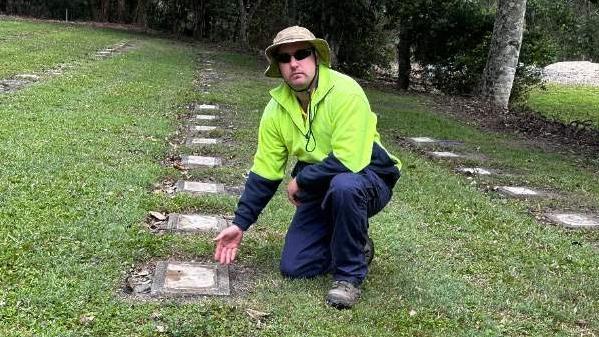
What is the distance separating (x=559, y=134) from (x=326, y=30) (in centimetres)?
935

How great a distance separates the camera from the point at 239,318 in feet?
9.65

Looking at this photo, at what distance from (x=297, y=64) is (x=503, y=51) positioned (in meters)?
9.85

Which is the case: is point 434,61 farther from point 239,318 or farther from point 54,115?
point 239,318

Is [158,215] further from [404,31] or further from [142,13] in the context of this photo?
[142,13]

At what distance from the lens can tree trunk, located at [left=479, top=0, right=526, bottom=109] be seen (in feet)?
39.5

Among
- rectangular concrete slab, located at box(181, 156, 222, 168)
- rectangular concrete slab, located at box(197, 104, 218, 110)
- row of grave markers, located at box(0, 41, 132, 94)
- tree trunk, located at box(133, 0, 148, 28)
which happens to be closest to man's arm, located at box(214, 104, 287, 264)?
rectangular concrete slab, located at box(181, 156, 222, 168)

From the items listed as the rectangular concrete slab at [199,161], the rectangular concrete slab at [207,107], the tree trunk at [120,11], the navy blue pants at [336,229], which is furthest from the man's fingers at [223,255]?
the tree trunk at [120,11]

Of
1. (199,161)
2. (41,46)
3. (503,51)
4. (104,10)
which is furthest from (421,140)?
(104,10)

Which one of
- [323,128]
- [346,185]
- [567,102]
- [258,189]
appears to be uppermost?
[323,128]

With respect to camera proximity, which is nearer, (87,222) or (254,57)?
(87,222)

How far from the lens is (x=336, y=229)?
3.35 meters

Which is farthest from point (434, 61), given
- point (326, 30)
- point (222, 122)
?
point (222, 122)

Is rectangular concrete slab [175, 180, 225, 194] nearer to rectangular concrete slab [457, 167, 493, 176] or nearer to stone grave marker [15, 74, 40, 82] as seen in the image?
rectangular concrete slab [457, 167, 493, 176]

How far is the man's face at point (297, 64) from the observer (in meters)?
3.35
